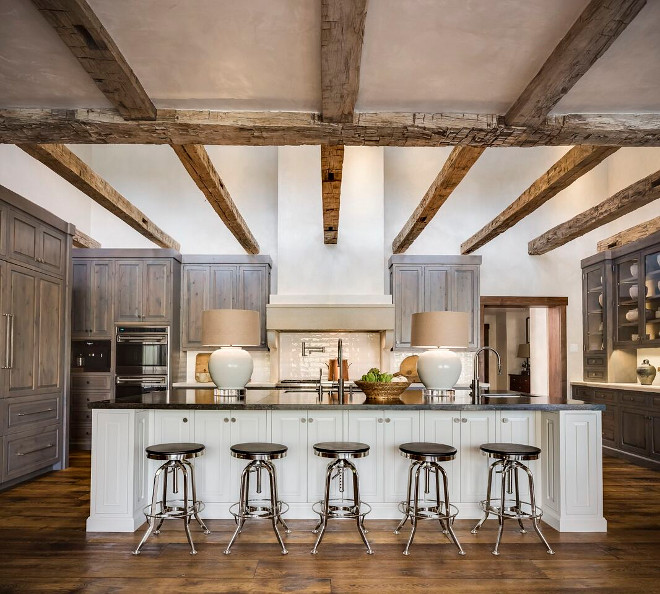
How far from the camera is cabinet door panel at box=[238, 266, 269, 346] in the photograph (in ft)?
24.3

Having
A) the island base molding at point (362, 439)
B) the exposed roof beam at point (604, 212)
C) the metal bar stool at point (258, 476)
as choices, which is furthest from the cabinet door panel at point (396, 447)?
the exposed roof beam at point (604, 212)

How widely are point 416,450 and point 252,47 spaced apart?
2.43 m

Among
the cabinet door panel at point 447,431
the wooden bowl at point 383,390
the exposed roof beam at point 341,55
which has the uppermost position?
the exposed roof beam at point 341,55

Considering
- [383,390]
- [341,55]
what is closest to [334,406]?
[383,390]

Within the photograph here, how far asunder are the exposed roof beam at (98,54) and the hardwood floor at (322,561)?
253 centimetres

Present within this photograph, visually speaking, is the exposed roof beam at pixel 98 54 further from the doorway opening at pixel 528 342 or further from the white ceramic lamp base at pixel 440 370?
the doorway opening at pixel 528 342

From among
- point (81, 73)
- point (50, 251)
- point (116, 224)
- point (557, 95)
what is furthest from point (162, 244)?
point (557, 95)

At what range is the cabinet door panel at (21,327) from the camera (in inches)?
195

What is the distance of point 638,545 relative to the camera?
11.7 feet

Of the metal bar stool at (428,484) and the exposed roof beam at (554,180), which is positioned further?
the exposed roof beam at (554,180)

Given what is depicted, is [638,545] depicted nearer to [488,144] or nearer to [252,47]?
[488,144]

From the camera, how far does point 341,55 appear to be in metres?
2.66

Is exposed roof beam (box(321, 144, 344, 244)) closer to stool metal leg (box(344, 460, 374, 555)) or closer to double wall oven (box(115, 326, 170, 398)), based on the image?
stool metal leg (box(344, 460, 374, 555))

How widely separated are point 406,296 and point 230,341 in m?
3.80
